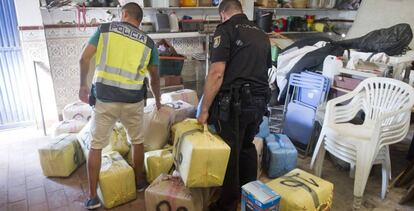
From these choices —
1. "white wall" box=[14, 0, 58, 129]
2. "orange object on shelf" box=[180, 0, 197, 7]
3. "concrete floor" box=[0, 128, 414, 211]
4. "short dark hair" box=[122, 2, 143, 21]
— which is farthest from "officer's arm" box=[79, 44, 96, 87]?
"orange object on shelf" box=[180, 0, 197, 7]

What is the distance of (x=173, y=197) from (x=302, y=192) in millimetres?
828

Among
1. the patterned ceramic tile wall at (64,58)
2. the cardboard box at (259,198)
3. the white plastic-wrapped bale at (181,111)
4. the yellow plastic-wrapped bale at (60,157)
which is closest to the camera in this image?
the cardboard box at (259,198)

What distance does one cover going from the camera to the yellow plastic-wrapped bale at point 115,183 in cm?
207

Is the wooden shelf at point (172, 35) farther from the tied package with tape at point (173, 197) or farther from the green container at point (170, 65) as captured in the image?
the tied package with tape at point (173, 197)

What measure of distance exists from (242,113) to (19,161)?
2.37 m

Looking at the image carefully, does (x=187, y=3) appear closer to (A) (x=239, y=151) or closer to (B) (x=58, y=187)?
(A) (x=239, y=151)

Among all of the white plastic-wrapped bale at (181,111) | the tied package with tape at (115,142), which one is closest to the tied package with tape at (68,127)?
the tied package with tape at (115,142)

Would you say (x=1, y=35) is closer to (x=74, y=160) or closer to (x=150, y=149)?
(x=74, y=160)

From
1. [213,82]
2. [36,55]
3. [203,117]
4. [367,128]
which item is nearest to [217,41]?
[213,82]

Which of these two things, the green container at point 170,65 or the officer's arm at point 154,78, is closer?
the officer's arm at point 154,78

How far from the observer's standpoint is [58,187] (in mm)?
2426

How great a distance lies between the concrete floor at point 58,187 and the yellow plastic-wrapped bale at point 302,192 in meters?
0.53

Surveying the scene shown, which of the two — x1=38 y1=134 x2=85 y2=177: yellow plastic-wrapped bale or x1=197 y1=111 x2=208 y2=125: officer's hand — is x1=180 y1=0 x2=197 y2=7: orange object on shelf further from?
x1=197 y1=111 x2=208 y2=125: officer's hand

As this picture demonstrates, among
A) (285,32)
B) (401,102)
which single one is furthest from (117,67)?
(285,32)
